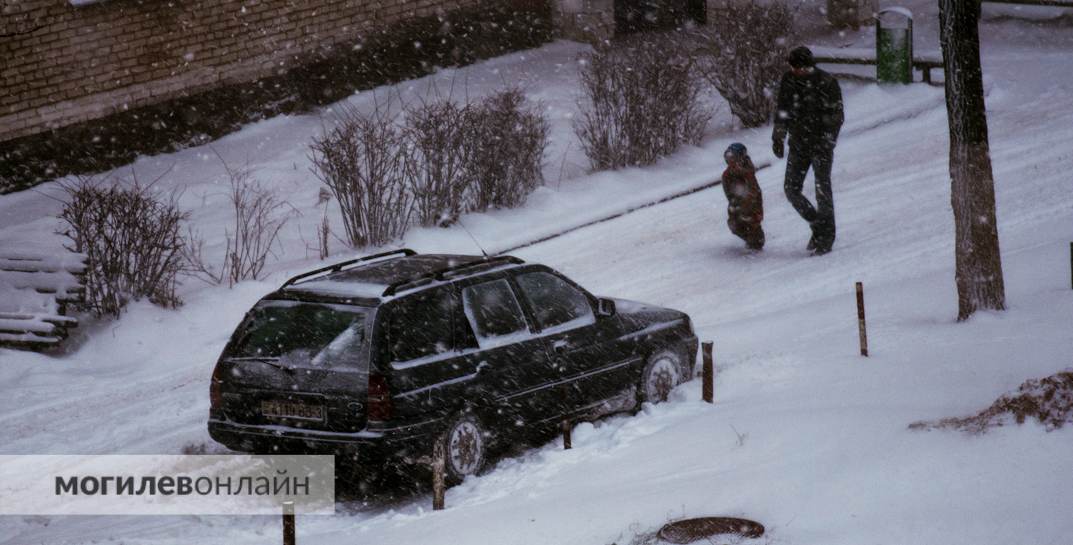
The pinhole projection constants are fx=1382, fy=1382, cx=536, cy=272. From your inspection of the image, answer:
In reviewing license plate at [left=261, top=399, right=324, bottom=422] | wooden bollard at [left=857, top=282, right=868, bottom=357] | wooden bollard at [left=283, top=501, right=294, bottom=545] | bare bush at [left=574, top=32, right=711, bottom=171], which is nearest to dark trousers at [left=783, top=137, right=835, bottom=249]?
wooden bollard at [left=857, top=282, right=868, bottom=357]

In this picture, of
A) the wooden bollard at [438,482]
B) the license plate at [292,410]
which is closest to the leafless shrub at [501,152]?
the license plate at [292,410]

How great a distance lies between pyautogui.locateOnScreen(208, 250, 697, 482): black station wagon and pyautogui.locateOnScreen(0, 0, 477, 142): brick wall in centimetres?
1091

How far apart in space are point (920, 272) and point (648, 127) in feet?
18.0

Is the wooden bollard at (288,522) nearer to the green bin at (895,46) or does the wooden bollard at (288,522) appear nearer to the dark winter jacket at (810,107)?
the dark winter jacket at (810,107)

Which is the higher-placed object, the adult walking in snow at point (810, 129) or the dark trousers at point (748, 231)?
the adult walking in snow at point (810, 129)

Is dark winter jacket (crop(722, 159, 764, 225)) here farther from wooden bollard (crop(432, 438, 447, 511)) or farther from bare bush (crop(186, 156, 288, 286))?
wooden bollard (crop(432, 438, 447, 511))

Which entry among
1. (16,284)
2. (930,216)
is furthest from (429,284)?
(930,216)

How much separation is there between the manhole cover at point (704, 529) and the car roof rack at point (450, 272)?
2.67m

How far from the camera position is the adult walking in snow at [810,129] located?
1352cm

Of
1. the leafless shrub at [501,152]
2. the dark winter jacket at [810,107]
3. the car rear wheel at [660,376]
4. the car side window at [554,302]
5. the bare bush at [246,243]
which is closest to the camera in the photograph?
the car side window at [554,302]

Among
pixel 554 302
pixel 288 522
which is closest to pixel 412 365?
pixel 554 302

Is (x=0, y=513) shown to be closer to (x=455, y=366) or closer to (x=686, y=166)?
(x=455, y=366)

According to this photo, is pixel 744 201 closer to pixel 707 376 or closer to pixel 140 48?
pixel 707 376

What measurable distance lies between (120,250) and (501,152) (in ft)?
15.4
